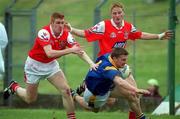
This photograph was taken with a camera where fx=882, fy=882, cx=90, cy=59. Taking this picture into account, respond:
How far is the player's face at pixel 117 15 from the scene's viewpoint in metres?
16.4

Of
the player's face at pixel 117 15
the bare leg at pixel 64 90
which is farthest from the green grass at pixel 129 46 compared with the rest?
the bare leg at pixel 64 90

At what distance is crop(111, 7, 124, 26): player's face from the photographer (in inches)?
647

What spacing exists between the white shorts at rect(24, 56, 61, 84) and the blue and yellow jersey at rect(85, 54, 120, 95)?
1.18 metres

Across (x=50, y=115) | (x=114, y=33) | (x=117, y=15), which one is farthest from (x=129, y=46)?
(x=117, y=15)

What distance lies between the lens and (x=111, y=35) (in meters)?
16.7

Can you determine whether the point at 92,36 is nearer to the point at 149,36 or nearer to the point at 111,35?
the point at 111,35

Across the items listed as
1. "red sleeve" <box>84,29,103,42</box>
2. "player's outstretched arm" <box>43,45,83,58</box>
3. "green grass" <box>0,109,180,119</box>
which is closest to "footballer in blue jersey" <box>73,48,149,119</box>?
"player's outstretched arm" <box>43,45,83,58</box>

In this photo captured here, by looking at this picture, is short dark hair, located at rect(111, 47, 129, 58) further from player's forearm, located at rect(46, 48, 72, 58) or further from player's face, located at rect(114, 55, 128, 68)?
player's forearm, located at rect(46, 48, 72, 58)

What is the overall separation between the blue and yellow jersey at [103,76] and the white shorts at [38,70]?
1.18 m

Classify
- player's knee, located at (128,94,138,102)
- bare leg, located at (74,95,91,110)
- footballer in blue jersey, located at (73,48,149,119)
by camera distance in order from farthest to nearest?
1. bare leg, located at (74,95,91,110)
2. player's knee, located at (128,94,138,102)
3. footballer in blue jersey, located at (73,48,149,119)

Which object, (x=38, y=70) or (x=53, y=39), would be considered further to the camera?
(x=38, y=70)

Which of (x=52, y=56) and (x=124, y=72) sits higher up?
(x=52, y=56)

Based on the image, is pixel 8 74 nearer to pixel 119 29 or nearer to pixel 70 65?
pixel 70 65

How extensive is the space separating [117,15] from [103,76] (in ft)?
6.43
